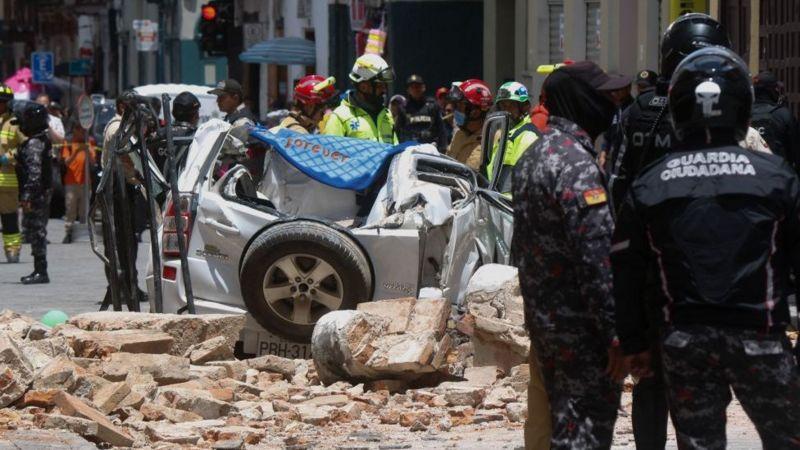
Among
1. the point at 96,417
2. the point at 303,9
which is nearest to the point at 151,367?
the point at 96,417

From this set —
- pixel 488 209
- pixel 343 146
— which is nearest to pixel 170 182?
pixel 343 146

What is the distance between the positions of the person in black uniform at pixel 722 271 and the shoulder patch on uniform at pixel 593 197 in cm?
41

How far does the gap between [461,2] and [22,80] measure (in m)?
23.7

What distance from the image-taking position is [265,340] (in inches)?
463

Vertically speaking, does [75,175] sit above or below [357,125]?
below

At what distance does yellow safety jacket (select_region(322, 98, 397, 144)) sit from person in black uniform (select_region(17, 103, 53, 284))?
6123 millimetres

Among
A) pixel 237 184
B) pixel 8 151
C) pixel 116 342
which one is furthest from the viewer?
pixel 8 151

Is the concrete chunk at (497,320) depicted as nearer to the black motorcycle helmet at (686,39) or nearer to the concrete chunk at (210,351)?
the concrete chunk at (210,351)

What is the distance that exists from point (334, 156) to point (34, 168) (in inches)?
332

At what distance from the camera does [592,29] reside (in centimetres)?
2736

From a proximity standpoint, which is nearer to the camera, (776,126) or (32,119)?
(776,126)

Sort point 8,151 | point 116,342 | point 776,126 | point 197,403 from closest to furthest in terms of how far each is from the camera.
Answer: point 197,403
point 116,342
point 776,126
point 8,151

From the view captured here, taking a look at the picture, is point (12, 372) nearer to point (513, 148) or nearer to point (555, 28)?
point (513, 148)

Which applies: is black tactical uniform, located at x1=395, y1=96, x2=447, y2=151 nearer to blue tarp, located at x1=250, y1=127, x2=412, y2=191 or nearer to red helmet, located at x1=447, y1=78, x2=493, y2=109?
red helmet, located at x1=447, y1=78, x2=493, y2=109
